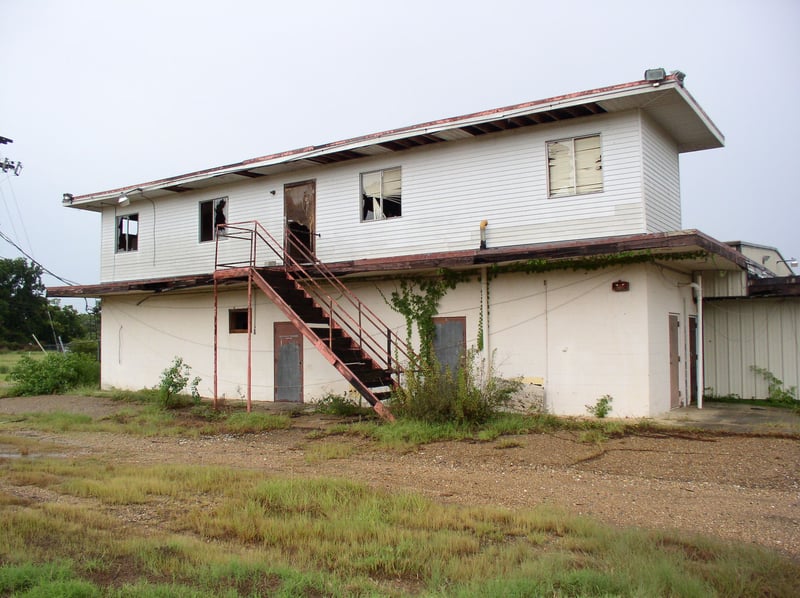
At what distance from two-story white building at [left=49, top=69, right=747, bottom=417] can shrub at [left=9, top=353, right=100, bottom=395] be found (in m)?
4.47

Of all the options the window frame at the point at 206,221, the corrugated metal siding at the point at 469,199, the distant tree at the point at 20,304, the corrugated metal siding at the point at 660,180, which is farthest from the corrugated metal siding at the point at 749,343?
the distant tree at the point at 20,304

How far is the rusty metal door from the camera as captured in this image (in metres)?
16.5

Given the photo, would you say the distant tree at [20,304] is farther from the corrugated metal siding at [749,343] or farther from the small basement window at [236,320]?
the corrugated metal siding at [749,343]

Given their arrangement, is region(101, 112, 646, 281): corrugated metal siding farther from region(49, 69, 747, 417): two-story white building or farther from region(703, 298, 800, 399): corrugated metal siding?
region(703, 298, 800, 399): corrugated metal siding

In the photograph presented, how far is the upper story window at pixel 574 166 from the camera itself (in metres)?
12.7

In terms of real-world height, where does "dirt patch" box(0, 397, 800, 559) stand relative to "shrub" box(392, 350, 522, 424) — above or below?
below

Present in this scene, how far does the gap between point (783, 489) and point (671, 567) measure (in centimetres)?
386

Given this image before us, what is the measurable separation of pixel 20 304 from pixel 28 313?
1048 mm

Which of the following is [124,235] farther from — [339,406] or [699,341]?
[699,341]

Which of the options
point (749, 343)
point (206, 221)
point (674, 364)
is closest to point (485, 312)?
point (674, 364)

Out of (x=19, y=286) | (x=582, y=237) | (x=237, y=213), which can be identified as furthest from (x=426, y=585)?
(x=19, y=286)

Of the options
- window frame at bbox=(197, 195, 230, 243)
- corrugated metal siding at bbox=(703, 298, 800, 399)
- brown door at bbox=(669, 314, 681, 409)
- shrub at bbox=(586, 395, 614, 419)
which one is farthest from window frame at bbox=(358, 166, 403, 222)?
corrugated metal siding at bbox=(703, 298, 800, 399)

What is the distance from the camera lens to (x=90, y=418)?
1417 cm

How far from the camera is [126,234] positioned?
20188 millimetres
